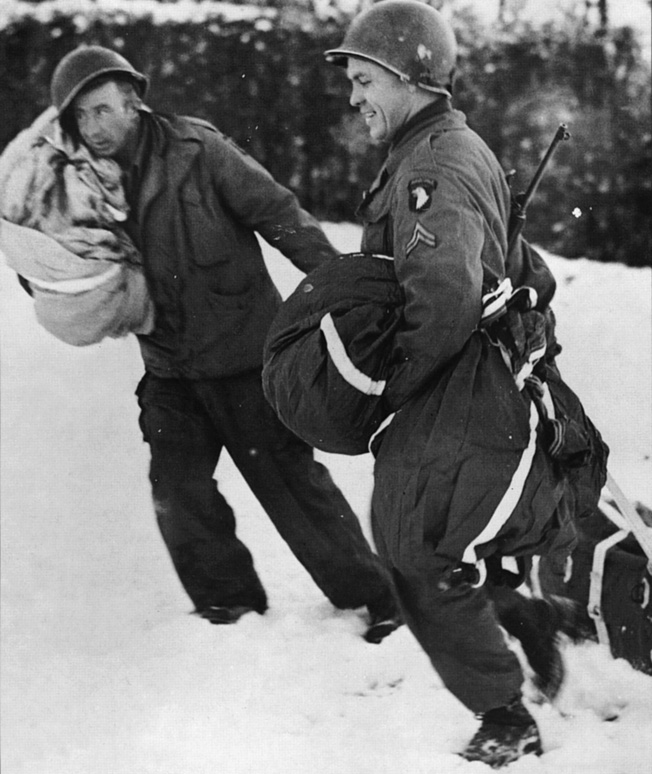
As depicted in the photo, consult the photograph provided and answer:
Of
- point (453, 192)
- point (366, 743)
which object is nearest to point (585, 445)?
point (453, 192)

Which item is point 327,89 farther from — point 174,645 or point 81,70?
point 174,645

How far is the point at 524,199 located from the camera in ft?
6.79

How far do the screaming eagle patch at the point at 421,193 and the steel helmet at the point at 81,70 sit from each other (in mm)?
647

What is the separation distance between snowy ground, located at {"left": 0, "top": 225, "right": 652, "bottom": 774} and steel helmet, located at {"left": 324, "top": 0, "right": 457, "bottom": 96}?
0.36 m

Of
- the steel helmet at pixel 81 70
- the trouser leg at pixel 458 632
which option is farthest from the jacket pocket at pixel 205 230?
the trouser leg at pixel 458 632

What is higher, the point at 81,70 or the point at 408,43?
the point at 408,43

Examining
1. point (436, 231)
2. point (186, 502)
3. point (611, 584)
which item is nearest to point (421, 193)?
point (436, 231)

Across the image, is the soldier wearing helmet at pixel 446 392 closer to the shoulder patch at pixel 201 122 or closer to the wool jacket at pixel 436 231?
the wool jacket at pixel 436 231

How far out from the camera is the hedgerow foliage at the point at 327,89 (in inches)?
83.4

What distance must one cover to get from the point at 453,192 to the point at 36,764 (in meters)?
1.36

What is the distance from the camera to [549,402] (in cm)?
197

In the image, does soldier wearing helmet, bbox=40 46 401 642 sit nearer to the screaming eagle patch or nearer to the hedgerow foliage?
the hedgerow foliage

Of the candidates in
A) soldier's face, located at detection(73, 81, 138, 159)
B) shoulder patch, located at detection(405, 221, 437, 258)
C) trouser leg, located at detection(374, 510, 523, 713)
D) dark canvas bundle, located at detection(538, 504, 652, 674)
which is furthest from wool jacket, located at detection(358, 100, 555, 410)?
dark canvas bundle, located at detection(538, 504, 652, 674)

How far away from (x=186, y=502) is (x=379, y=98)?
918 mm
